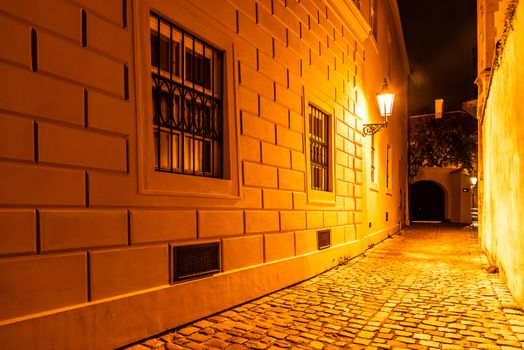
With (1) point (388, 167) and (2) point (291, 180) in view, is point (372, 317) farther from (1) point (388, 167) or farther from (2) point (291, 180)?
(1) point (388, 167)

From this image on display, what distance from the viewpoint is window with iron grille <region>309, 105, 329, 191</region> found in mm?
8078

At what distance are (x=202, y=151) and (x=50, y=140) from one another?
213 centimetres

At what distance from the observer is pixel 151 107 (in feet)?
13.0

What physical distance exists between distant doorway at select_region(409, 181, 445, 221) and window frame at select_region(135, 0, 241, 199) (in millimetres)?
25014

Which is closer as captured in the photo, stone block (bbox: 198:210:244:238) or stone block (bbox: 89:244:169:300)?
stone block (bbox: 89:244:169:300)

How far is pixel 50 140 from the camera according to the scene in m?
3.03

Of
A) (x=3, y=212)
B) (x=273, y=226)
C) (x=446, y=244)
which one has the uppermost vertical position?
(x=3, y=212)

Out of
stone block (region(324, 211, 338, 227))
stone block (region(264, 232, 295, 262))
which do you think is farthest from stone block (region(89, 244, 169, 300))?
stone block (region(324, 211, 338, 227))

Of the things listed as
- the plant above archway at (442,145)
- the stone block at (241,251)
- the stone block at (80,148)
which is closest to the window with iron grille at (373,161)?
the stone block at (241,251)

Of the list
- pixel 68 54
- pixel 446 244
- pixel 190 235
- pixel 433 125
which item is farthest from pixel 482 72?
pixel 433 125

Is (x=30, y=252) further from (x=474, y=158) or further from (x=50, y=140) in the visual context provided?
(x=474, y=158)

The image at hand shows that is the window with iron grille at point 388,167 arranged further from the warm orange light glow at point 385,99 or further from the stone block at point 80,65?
the stone block at point 80,65

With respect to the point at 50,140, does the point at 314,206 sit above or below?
below

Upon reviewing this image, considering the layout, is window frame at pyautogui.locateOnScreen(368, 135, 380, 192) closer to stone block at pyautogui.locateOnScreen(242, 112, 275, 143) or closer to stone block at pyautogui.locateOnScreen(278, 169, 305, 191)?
stone block at pyautogui.locateOnScreen(278, 169, 305, 191)
